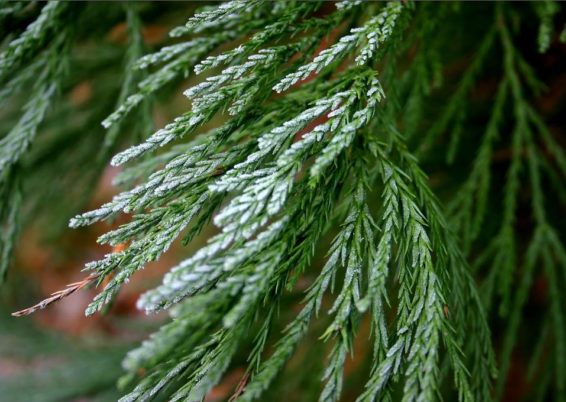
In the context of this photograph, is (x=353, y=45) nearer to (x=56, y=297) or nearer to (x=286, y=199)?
(x=286, y=199)

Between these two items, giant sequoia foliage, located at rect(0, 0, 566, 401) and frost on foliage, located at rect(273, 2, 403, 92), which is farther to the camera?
frost on foliage, located at rect(273, 2, 403, 92)

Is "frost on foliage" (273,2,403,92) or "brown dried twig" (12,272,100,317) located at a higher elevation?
"frost on foliage" (273,2,403,92)

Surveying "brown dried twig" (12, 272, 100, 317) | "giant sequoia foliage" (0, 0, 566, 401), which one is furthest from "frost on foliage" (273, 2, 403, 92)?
"brown dried twig" (12, 272, 100, 317)

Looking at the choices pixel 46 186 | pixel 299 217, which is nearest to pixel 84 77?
pixel 46 186

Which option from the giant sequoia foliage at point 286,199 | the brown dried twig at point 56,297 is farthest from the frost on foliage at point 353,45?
the brown dried twig at point 56,297

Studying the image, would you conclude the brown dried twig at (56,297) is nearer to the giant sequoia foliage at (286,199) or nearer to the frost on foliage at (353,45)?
the giant sequoia foliage at (286,199)

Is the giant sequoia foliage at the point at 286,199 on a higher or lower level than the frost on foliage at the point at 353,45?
lower

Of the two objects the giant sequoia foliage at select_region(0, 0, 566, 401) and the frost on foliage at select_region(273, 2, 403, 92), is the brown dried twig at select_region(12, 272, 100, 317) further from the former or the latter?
the frost on foliage at select_region(273, 2, 403, 92)

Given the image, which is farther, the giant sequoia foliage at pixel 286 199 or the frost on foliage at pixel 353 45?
the frost on foliage at pixel 353 45

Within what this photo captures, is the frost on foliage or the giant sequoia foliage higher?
the frost on foliage

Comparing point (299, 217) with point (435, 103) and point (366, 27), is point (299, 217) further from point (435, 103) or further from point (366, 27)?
point (435, 103)

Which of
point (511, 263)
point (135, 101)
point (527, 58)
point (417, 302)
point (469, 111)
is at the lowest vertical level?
point (511, 263)
